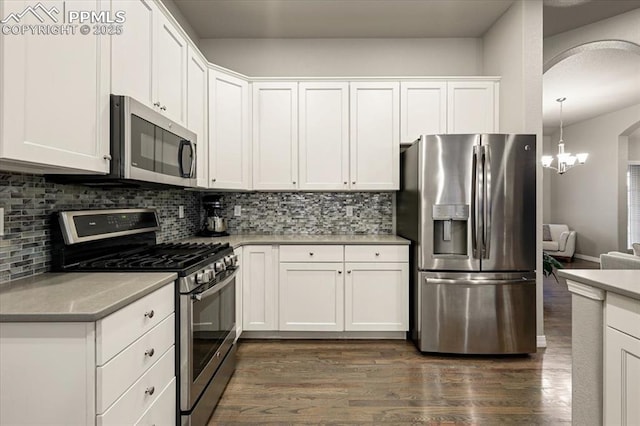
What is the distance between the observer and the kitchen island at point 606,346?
126 centimetres

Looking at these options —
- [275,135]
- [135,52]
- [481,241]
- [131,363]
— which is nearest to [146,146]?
[135,52]

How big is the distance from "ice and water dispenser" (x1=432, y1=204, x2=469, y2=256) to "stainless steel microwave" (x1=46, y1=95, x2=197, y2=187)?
6.55 feet

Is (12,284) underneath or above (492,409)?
→ above

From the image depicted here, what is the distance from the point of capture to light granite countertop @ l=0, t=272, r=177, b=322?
3.49ft

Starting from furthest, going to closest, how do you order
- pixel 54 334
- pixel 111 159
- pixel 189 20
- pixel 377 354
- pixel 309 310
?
pixel 189 20 < pixel 309 310 < pixel 377 354 < pixel 111 159 < pixel 54 334

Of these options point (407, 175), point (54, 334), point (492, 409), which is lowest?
point (492, 409)

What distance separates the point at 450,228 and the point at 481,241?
255 millimetres

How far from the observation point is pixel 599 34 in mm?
3443

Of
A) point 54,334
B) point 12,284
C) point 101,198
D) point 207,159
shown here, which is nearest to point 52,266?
point 12,284

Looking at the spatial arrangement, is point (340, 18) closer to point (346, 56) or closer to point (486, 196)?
point (346, 56)

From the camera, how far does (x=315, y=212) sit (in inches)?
148

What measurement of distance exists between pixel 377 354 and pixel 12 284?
2.44 meters

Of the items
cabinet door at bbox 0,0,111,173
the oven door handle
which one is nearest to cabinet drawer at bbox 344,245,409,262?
the oven door handle

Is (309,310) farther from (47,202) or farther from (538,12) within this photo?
(538,12)
